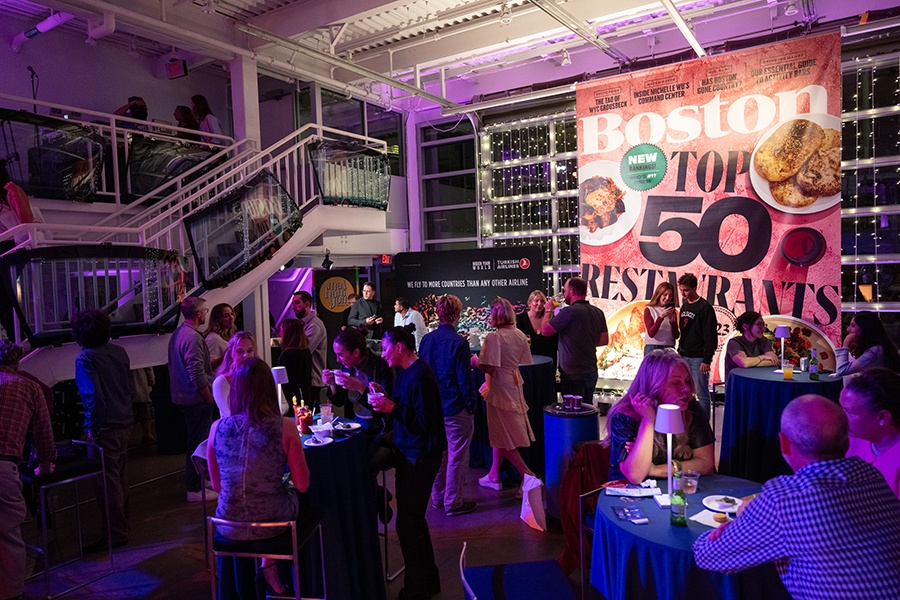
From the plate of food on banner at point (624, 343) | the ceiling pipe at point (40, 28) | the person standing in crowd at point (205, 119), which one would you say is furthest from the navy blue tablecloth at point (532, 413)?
the ceiling pipe at point (40, 28)

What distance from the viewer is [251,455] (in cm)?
286

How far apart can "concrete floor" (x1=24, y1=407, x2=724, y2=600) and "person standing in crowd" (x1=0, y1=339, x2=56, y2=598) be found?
382 millimetres

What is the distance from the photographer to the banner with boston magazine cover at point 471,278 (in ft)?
30.8

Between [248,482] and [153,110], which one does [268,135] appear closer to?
[153,110]

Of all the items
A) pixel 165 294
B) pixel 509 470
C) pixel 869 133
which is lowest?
pixel 509 470

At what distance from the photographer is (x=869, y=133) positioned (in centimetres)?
738

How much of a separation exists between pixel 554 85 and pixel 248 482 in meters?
8.43

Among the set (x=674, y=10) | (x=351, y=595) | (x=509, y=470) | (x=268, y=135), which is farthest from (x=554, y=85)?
(x=351, y=595)

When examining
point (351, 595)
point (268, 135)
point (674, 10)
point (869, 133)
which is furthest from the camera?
point (268, 135)

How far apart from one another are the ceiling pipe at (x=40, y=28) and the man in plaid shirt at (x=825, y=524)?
9.10 metres

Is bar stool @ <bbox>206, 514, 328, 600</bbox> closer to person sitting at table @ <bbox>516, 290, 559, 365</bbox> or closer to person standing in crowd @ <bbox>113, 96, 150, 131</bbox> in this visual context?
person sitting at table @ <bbox>516, 290, 559, 365</bbox>

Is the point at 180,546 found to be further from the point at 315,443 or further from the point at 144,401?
the point at 144,401

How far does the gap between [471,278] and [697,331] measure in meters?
4.13

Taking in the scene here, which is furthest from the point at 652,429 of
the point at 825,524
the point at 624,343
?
the point at 624,343
